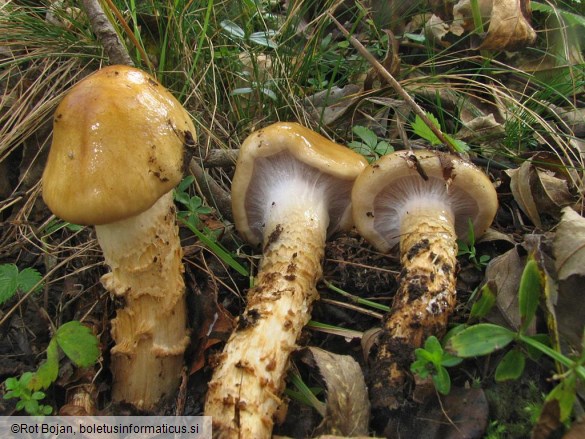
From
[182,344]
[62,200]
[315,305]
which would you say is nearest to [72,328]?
[182,344]

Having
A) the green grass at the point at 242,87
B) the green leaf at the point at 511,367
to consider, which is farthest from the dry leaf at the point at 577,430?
the green grass at the point at 242,87

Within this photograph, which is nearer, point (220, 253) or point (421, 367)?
point (421, 367)

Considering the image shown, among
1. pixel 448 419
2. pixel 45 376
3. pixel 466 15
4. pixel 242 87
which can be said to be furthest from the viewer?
pixel 466 15

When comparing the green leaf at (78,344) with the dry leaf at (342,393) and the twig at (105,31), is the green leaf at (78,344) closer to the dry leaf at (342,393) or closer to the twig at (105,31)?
the dry leaf at (342,393)

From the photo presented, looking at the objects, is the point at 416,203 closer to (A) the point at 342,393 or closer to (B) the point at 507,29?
(A) the point at 342,393

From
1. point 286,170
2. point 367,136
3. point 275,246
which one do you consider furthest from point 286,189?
point 367,136

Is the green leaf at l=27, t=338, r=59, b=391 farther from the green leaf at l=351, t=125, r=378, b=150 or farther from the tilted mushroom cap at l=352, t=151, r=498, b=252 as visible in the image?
the green leaf at l=351, t=125, r=378, b=150
